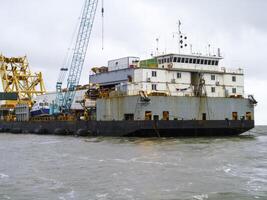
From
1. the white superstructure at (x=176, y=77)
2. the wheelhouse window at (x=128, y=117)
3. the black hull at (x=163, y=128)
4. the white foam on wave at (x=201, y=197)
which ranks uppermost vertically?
the white superstructure at (x=176, y=77)

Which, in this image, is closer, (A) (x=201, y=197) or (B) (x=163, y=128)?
(A) (x=201, y=197)

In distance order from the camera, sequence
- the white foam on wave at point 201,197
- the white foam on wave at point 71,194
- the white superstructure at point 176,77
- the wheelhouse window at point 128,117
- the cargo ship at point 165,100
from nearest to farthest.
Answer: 1. the white foam on wave at point 201,197
2. the white foam on wave at point 71,194
3. the cargo ship at point 165,100
4. the wheelhouse window at point 128,117
5. the white superstructure at point 176,77

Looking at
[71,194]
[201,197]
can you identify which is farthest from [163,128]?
[201,197]

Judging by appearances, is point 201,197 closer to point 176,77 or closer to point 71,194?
point 71,194

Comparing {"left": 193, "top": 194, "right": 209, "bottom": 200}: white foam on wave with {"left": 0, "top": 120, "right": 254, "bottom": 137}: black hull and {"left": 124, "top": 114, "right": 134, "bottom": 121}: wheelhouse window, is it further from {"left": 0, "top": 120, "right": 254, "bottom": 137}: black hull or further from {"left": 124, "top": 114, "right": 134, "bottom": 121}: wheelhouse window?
{"left": 124, "top": 114, "right": 134, "bottom": 121}: wheelhouse window

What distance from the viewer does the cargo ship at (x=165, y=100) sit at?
46312 millimetres

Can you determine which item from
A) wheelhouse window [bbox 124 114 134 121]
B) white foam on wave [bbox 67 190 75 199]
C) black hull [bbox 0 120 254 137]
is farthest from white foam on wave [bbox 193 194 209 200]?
wheelhouse window [bbox 124 114 134 121]

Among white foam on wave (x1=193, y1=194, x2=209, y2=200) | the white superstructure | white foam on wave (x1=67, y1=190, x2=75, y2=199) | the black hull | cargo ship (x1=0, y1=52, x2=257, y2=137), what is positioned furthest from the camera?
the white superstructure

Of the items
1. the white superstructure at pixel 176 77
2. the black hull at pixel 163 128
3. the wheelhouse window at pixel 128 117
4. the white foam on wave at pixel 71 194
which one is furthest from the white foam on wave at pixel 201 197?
the white superstructure at pixel 176 77

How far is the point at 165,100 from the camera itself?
4669 centimetres

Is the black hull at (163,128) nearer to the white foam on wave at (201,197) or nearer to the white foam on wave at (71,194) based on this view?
the white foam on wave at (71,194)

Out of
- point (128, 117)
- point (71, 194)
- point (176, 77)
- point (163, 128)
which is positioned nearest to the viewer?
point (71, 194)

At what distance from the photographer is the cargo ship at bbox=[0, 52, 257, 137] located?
46312 mm

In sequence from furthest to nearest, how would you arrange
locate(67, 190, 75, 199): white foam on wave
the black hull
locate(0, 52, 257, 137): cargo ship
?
locate(0, 52, 257, 137): cargo ship, the black hull, locate(67, 190, 75, 199): white foam on wave
